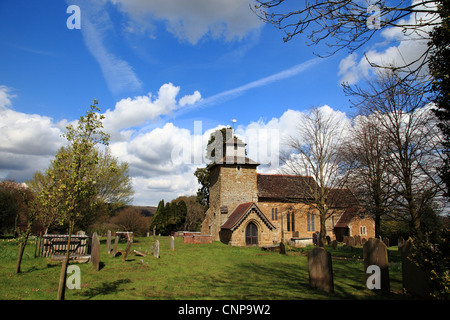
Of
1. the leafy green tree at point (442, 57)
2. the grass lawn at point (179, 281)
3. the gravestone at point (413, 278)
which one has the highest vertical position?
the leafy green tree at point (442, 57)

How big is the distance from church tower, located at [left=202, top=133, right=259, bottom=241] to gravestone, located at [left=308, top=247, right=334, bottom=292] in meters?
20.5

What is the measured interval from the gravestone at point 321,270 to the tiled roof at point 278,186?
70.4 ft

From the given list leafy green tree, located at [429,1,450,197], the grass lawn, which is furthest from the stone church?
leafy green tree, located at [429,1,450,197]

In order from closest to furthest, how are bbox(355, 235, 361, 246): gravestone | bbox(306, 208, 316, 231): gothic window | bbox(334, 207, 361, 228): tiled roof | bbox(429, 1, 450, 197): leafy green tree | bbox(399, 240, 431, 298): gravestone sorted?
1. bbox(429, 1, 450, 197): leafy green tree
2. bbox(399, 240, 431, 298): gravestone
3. bbox(355, 235, 361, 246): gravestone
4. bbox(334, 207, 361, 228): tiled roof
5. bbox(306, 208, 316, 231): gothic window

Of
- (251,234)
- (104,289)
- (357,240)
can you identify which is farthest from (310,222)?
(104,289)

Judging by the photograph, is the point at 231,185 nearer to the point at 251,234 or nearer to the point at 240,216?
the point at 240,216

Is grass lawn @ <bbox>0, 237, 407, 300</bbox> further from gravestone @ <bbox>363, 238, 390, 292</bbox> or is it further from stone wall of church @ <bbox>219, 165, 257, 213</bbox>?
stone wall of church @ <bbox>219, 165, 257, 213</bbox>

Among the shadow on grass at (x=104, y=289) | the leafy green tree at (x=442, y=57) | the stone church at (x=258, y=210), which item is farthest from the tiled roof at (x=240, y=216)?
the leafy green tree at (x=442, y=57)

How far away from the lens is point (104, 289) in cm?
877

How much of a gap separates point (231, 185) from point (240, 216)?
471cm

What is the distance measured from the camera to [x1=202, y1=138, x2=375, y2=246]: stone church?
26906 millimetres

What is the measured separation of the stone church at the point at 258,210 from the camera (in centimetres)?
2691

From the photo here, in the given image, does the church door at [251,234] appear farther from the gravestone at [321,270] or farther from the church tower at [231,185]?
the gravestone at [321,270]
